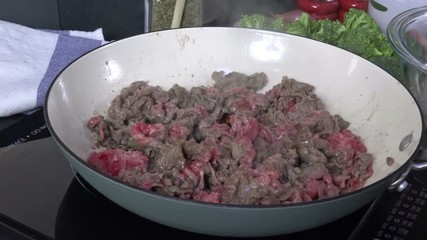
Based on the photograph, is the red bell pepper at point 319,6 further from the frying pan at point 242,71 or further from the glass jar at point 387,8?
the frying pan at point 242,71

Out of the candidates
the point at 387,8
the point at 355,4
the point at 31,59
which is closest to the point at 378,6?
the point at 387,8

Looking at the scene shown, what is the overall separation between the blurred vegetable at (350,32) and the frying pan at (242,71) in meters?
0.17

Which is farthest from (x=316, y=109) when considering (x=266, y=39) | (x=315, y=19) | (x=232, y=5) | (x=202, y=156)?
(x=232, y=5)

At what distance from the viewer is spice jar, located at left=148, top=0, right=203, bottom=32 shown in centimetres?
140

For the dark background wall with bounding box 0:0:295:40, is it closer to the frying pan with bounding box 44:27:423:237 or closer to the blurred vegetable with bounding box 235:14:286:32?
the blurred vegetable with bounding box 235:14:286:32

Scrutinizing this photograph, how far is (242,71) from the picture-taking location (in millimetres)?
1277

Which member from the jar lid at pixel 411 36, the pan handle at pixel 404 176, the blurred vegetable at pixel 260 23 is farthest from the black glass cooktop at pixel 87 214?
the blurred vegetable at pixel 260 23

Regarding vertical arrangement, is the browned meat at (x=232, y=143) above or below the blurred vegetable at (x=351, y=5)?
above

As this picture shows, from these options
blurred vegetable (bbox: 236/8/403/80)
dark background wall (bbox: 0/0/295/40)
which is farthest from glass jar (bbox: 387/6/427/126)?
dark background wall (bbox: 0/0/295/40)

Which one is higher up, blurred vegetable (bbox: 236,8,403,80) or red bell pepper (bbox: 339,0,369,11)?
blurred vegetable (bbox: 236,8,403,80)

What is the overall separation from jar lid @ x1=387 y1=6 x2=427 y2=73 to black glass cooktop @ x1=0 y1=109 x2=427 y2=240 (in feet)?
0.73

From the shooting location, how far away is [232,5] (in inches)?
65.5

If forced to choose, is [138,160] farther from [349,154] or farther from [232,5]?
[232,5]

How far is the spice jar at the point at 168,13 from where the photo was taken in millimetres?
1399
